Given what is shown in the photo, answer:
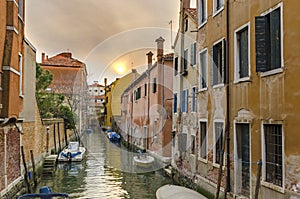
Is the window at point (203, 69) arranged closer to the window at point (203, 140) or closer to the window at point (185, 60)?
the window at point (203, 140)

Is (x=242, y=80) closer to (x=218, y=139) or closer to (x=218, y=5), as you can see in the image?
(x=218, y=139)

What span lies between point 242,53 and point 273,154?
2687mm

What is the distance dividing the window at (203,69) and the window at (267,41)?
12.8 feet

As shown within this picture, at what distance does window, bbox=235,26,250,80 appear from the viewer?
778 cm

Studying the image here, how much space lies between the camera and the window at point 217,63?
9.13 m

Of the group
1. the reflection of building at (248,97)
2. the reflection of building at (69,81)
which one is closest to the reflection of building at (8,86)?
the reflection of building at (248,97)

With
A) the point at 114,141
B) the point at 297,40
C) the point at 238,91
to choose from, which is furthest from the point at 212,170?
the point at 114,141

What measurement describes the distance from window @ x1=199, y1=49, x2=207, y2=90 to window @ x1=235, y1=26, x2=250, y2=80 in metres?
2.44

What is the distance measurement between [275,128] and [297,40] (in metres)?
1.73

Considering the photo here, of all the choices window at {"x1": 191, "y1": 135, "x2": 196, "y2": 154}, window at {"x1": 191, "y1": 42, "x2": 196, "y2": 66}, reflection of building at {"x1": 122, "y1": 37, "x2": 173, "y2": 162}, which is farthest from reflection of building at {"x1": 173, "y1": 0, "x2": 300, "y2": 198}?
reflection of building at {"x1": 122, "y1": 37, "x2": 173, "y2": 162}

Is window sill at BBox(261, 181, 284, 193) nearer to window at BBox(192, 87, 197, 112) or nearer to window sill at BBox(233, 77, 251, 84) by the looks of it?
window sill at BBox(233, 77, 251, 84)

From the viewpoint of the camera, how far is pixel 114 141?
3547 centimetres

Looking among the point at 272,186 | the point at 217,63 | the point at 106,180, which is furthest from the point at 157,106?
the point at 272,186

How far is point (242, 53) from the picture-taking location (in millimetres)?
8016
